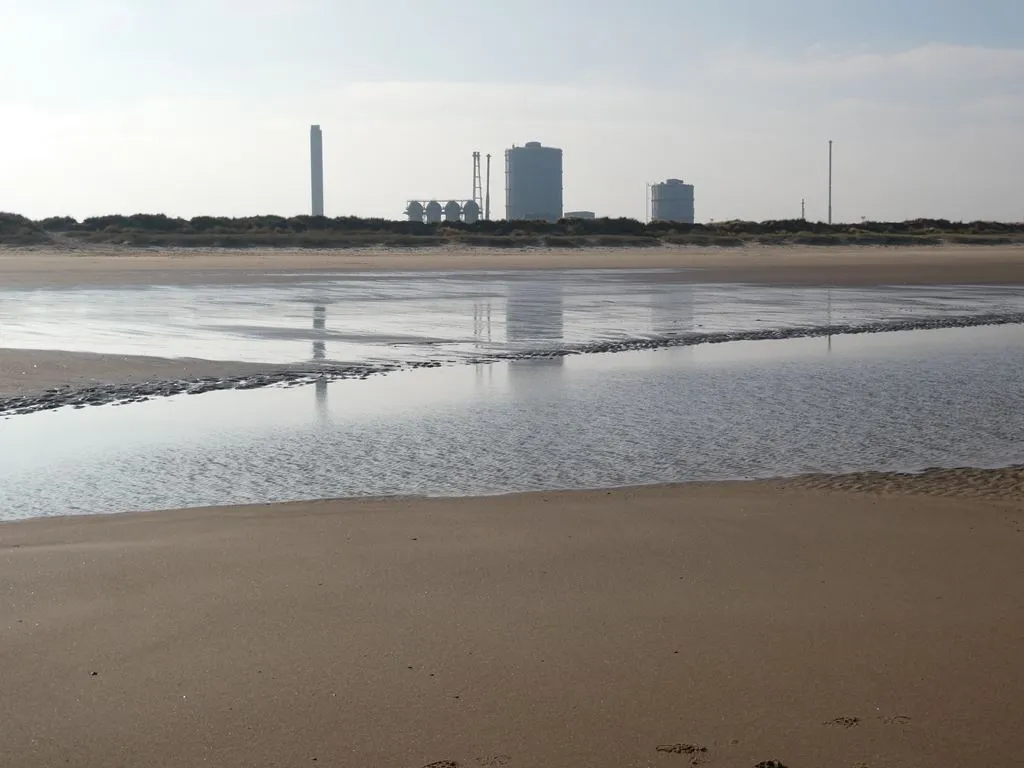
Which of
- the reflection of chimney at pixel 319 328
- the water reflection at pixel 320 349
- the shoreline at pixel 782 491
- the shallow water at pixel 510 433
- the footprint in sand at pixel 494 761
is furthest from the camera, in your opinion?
the reflection of chimney at pixel 319 328

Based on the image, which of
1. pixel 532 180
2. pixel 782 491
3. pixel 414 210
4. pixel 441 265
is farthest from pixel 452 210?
pixel 782 491

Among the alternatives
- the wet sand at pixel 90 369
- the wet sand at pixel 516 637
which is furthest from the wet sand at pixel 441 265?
the wet sand at pixel 516 637

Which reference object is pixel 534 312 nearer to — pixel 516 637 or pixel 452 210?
pixel 516 637

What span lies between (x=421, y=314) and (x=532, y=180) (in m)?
127

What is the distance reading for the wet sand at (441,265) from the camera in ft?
103

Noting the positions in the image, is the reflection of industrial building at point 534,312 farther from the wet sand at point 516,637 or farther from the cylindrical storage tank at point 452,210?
the cylindrical storage tank at point 452,210

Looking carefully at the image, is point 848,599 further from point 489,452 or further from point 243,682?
point 489,452

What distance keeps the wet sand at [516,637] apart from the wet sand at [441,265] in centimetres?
2467

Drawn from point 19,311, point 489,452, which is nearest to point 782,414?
point 489,452

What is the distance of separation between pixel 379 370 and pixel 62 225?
56.5m

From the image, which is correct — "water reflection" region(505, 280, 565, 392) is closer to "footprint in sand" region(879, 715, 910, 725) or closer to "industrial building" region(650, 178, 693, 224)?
"footprint in sand" region(879, 715, 910, 725)

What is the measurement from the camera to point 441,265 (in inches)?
1626

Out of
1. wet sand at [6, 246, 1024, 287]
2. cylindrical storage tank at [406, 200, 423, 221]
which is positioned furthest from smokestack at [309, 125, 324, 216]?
wet sand at [6, 246, 1024, 287]

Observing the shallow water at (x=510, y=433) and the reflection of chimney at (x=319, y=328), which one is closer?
the shallow water at (x=510, y=433)
